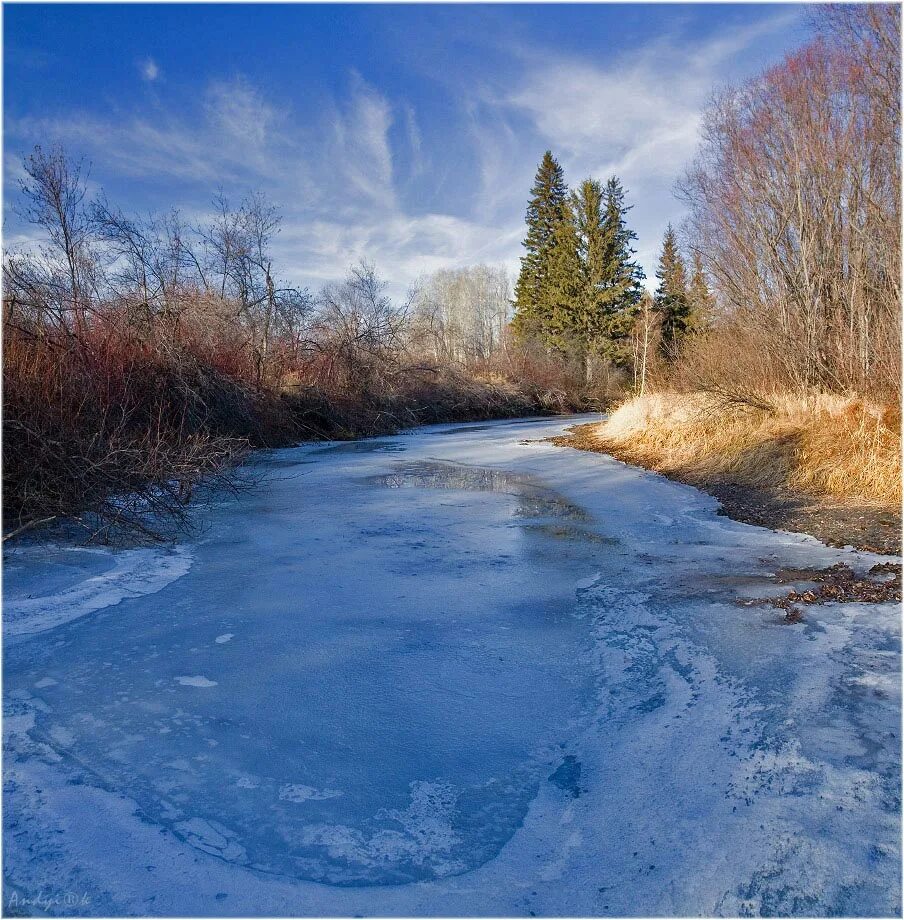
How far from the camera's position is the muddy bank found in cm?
500

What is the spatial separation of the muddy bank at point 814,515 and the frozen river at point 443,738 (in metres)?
0.52

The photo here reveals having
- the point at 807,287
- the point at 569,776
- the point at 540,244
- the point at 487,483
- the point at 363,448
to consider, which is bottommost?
the point at 569,776

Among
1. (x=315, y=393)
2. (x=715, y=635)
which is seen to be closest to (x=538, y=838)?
(x=715, y=635)

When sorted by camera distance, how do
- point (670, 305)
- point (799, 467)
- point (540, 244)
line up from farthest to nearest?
1. point (540, 244)
2. point (670, 305)
3. point (799, 467)

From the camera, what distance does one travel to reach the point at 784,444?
773 centimetres

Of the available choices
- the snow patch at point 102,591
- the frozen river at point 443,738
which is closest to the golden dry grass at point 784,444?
the frozen river at point 443,738

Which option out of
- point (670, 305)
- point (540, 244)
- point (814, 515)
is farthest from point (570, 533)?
point (540, 244)

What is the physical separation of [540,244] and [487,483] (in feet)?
99.5

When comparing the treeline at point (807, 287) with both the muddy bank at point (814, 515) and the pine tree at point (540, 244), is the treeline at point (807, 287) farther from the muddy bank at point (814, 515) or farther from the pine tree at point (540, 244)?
the pine tree at point (540, 244)

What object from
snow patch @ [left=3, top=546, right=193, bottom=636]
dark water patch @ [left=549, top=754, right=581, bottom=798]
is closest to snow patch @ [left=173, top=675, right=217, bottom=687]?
snow patch @ [left=3, top=546, right=193, bottom=636]

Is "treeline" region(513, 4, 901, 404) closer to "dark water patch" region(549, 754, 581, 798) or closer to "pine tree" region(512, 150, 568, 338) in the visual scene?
"dark water patch" region(549, 754, 581, 798)

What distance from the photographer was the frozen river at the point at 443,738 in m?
1.68

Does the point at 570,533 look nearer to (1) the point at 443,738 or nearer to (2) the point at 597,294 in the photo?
(1) the point at 443,738

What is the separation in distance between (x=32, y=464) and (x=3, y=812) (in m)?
3.67
